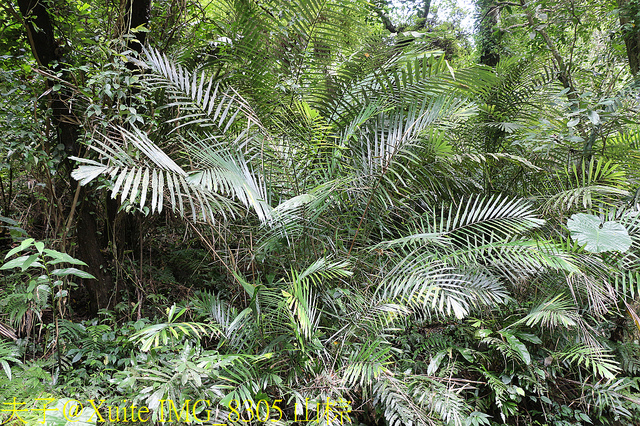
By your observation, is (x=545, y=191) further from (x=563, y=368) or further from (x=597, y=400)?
(x=597, y=400)

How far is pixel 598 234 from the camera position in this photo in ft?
5.60

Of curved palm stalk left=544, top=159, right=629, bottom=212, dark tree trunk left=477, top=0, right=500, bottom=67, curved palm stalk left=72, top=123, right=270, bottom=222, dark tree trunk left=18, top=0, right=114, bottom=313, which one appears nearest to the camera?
curved palm stalk left=72, top=123, right=270, bottom=222

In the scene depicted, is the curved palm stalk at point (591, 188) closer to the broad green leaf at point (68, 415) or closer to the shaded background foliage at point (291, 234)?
the shaded background foliage at point (291, 234)

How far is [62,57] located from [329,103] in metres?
1.48

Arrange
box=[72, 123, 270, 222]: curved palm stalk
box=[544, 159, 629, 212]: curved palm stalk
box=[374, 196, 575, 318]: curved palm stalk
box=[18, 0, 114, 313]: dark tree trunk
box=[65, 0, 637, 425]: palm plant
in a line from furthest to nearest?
box=[544, 159, 629, 212]: curved palm stalk
box=[18, 0, 114, 313]: dark tree trunk
box=[374, 196, 575, 318]: curved palm stalk
box=[65, 0, 637, 425]: palm plant
box=[72, 123, 270, 222]: curved palm stalk

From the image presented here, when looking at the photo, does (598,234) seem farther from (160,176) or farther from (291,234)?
(160,176)

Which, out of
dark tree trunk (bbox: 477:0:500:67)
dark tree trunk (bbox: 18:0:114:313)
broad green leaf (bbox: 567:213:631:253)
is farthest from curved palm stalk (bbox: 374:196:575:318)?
dark tree trunk (bbox: 477:0:500:67)

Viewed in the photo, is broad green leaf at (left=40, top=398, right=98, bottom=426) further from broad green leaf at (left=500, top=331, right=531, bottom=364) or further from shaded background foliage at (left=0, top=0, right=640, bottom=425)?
broad green leaf at (left=500, top=331, right=531, bottom=364)

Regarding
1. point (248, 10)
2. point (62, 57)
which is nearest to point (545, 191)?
point (248, 10)

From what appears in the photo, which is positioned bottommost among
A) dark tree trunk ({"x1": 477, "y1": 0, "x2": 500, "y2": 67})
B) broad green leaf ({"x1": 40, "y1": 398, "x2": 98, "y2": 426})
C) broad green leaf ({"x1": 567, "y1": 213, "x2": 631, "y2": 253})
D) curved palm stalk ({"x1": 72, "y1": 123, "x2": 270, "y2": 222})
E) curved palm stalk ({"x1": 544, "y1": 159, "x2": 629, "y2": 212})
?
broad green leaf ({"x1": 40, "y1": 398, "x2": 98, "y2": 426})

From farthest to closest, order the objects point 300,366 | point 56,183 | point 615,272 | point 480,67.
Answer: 1. point 480,67
2. point 56,183
3. point 615,272
4. point 300,366

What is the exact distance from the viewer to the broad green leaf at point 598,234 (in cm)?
164

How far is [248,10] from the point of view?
6.93 feet

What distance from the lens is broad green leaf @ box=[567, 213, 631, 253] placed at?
1.64m
